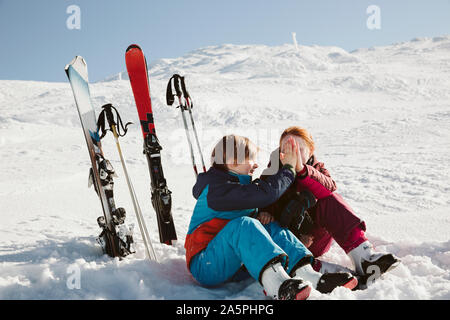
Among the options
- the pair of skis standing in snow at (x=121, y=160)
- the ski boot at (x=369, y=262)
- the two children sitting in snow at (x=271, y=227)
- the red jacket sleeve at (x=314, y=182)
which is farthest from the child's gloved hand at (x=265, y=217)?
the pair of skis standing in snow at (x=121, y=160)

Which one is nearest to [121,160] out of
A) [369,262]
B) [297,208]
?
[297,208]

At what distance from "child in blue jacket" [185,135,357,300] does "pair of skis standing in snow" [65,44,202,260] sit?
1.70 ft

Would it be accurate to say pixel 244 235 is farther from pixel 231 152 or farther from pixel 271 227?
pixel 231 152

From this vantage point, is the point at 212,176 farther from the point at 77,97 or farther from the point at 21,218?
the point at 21,218

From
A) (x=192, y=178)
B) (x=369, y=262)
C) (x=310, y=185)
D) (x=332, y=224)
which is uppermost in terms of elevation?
(x=310, y=185)

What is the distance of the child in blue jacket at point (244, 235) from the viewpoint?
143 centimetres

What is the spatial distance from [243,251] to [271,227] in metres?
0.32

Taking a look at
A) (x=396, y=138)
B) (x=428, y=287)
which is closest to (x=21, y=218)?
(x=428, y=287)

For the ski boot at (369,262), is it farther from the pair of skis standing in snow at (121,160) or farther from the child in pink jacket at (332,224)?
the pair of skis standing in snow at (121,160)

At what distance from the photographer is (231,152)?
68.8 inches

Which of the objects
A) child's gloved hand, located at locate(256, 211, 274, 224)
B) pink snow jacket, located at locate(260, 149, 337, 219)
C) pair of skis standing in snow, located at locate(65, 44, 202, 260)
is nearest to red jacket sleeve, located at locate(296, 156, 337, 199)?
pink snow jacket, located at locate(260, 149, 337, 219)

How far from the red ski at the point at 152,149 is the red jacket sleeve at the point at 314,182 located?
3.92 feet

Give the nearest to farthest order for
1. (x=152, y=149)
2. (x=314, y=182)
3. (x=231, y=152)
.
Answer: (x=231, y=152)
(x=314, y=182)
(x=152, y=149)
